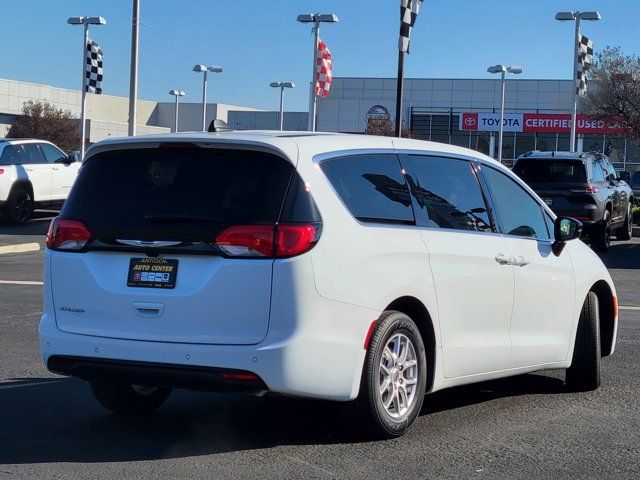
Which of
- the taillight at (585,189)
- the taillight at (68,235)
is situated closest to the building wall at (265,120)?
the taillight at (585,189)

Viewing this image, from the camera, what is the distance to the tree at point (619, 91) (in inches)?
1447

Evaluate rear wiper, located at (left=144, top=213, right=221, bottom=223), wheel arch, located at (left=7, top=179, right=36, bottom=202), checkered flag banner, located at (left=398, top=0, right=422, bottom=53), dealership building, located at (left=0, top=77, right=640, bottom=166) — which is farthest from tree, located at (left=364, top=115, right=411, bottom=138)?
rear wiper, located at (left=144, top=213, right=221, bottom=223)

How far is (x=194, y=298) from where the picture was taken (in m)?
5.68

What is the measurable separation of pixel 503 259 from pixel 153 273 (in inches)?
93.1

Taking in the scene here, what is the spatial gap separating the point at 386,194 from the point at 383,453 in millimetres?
1452

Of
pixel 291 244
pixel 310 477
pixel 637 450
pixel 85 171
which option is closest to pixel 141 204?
pixel 85 171

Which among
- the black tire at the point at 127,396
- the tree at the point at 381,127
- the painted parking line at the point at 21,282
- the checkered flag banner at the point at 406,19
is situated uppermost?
the tree at the point at 381,127

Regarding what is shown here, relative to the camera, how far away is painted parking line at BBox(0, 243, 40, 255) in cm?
1948

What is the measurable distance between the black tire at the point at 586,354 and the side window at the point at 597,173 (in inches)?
517

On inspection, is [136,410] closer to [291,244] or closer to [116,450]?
[116,450]

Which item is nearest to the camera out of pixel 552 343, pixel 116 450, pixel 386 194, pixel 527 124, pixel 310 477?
pixel 310 477

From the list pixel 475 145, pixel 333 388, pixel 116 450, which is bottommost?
pixel 116 450

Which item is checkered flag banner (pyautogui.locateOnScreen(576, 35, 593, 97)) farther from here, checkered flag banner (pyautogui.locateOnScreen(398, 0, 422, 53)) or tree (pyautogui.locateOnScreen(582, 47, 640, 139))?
checkered flag banner (pyautogui.locateOnScreen(398, 0, 422, 53))

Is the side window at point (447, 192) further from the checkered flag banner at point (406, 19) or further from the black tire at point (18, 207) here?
the black tire at point (18, 207)
